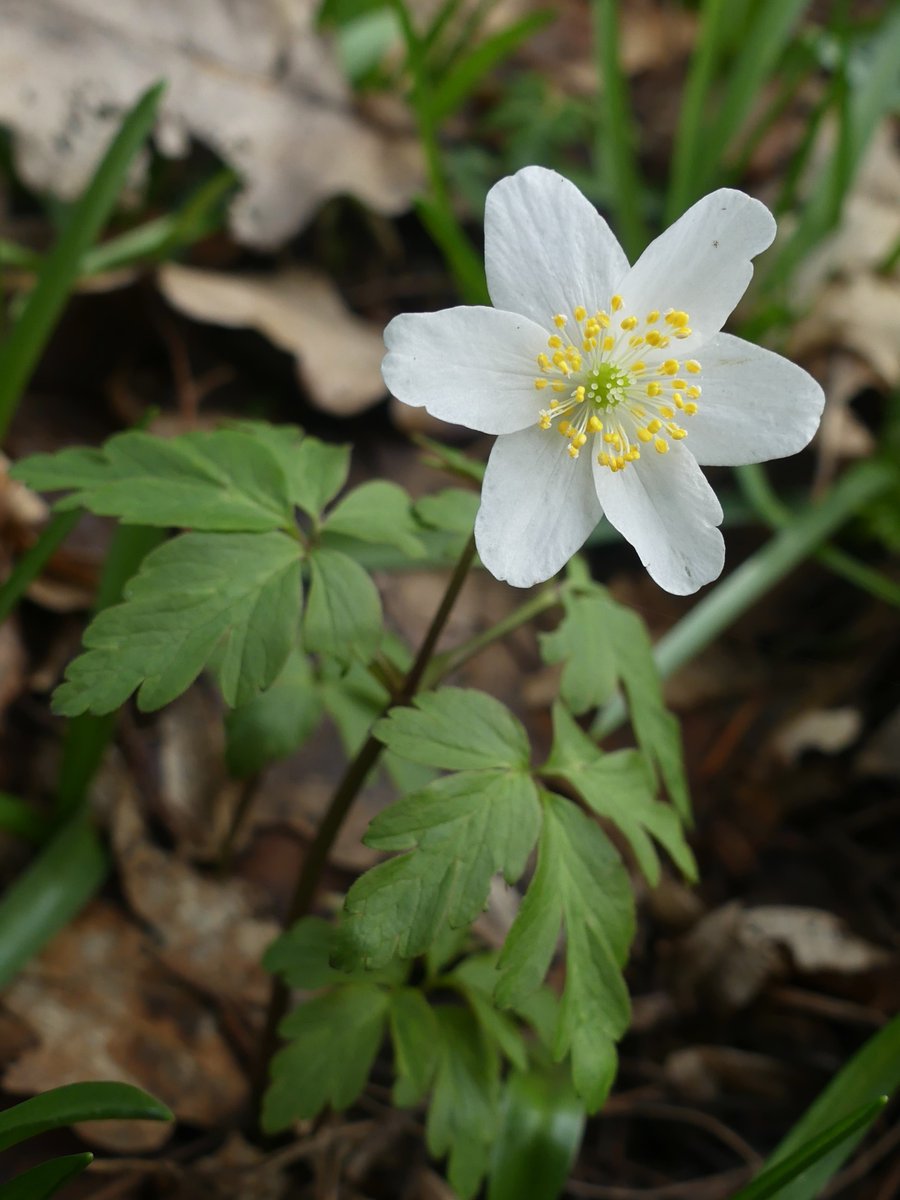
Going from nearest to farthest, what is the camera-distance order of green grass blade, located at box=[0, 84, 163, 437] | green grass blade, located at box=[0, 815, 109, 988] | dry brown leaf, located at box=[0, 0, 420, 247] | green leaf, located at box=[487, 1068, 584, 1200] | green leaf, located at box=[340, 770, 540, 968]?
green leaf, located at box=[340, 770, 540, 968] < green leaf, located at box=[487, 1068, 584, 1200] < green grass blade, located at box=[0, 815, 109, 988] < green grass blade, located at box=[0, 84, 163, 437] < dry brown leaf, located at box=[0, 0, 420, 247]

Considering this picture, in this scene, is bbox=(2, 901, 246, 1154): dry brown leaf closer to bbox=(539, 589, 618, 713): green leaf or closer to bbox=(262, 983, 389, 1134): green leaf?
bbox=(262, 983, 389, 1134): green leaf

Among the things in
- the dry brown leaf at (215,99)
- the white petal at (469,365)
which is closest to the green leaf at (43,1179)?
the white petal at (469,365)

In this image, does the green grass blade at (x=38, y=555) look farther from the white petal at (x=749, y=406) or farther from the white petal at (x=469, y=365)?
the white petal at (x=749, y=406)

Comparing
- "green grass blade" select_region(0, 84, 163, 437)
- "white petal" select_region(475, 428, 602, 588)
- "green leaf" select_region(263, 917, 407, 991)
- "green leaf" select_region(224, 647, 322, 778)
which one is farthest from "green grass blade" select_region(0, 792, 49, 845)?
"white petal" select_region(475, 428, 602, 588)

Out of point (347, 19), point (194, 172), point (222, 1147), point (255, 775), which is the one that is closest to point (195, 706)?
point (255, 775)

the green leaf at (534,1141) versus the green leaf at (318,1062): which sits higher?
the green leaf at (318,1062)

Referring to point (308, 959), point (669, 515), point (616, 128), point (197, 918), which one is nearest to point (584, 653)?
point (669, 515)

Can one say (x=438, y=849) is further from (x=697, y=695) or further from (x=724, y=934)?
(x=697, y=695)
